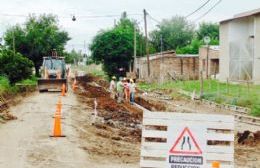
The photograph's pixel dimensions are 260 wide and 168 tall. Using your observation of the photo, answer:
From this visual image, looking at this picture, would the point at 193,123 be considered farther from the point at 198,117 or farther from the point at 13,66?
the point at 13,66

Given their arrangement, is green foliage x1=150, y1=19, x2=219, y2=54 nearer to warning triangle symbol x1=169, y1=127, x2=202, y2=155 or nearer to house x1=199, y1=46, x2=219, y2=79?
house x1=199, y1=46, x2=219, y2=79

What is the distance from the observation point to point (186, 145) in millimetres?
9867

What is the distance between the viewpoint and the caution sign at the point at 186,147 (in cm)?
981

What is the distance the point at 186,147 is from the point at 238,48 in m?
42.3

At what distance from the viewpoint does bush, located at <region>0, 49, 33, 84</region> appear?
4697 cm

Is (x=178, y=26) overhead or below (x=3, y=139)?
overhead

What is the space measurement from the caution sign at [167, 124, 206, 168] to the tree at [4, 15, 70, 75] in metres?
60.4

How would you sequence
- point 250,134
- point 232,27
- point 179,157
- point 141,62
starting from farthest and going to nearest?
point 141,62 → point 232,27 → point 250,134 → point 179,157

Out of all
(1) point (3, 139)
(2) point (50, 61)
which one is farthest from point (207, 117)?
(2) point (50, 61)

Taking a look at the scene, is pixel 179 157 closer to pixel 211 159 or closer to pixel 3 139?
pixel 211 159

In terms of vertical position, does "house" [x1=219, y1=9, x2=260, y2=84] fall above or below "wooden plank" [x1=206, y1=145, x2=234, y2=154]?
above

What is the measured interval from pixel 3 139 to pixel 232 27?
36064 millimetres

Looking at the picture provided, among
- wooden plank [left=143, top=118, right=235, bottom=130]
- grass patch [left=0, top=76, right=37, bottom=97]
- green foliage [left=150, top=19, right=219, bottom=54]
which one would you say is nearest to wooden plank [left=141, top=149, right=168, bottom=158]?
wooden plank [left=143, top=118, right=235, bottom=130]

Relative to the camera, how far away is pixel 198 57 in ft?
219
